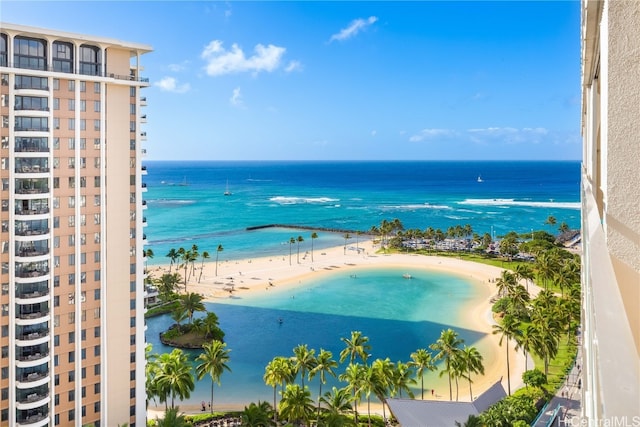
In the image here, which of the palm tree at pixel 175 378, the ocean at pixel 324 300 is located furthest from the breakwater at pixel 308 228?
the palm tree at pixel 175 378

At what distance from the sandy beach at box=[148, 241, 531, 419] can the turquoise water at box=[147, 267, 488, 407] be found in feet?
6.57

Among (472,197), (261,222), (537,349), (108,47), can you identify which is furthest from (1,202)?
(472,197)

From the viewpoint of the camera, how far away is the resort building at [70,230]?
1288 inches

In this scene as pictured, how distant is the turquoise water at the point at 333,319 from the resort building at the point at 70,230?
1180 cm

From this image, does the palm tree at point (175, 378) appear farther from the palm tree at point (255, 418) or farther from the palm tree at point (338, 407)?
the palm tree at point (338, 407)

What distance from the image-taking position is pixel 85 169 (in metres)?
35.0

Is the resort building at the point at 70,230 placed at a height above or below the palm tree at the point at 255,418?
above

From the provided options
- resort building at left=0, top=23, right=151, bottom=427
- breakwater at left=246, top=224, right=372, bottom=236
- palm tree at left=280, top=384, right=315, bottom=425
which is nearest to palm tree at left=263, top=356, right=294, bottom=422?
palm tree at left=280, top=384, right=315, bottom=425

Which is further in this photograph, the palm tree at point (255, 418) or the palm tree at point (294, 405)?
the palm tree at point (294, 405)

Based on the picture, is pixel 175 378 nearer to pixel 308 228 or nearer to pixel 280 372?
pixel 280 372

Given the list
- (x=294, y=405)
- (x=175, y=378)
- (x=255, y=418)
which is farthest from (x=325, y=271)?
(x=255, y=418)

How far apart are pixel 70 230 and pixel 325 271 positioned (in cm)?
5706

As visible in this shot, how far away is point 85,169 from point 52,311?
32.8 ft

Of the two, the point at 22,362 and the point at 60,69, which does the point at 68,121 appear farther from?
the point at 22,362
